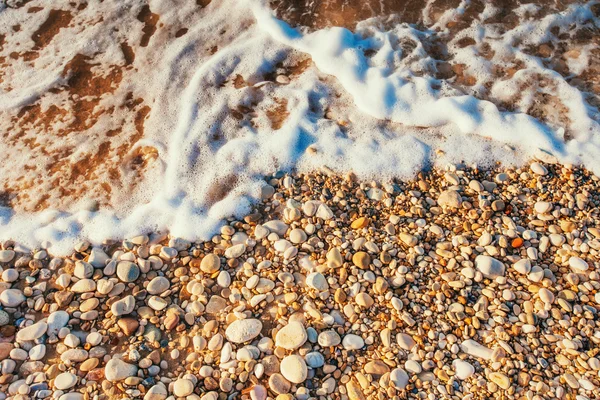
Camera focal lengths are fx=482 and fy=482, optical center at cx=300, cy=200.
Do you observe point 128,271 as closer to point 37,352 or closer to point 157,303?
point 157,303

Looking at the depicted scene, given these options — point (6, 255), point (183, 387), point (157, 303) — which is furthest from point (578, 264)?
point (6, 255)

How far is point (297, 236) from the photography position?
296cm

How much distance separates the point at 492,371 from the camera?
2416mm

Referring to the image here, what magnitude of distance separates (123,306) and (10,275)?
759 mm

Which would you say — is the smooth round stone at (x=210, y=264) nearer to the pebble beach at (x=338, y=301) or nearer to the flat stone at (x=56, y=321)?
the pebble beach at (x=338, y=301)

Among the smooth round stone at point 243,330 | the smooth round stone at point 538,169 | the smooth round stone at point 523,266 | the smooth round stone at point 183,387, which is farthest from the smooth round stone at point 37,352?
the smooth round stone at point 538,169

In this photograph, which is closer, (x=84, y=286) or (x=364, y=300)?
(x=364, y=300)

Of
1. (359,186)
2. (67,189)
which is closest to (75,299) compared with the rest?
(67,189)

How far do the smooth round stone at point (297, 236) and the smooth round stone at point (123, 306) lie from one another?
38.9 inches

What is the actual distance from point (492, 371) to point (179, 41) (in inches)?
142

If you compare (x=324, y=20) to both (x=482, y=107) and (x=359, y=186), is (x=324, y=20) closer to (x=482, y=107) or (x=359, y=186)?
(x=482, y=107)

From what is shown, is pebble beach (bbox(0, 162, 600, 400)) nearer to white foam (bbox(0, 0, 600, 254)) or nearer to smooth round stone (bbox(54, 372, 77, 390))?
smooth round stone (bbox(54, 372, 77, 390))

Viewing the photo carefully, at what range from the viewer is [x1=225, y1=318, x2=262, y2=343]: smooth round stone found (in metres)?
2.58

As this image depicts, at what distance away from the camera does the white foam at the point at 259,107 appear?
10.7 feet
